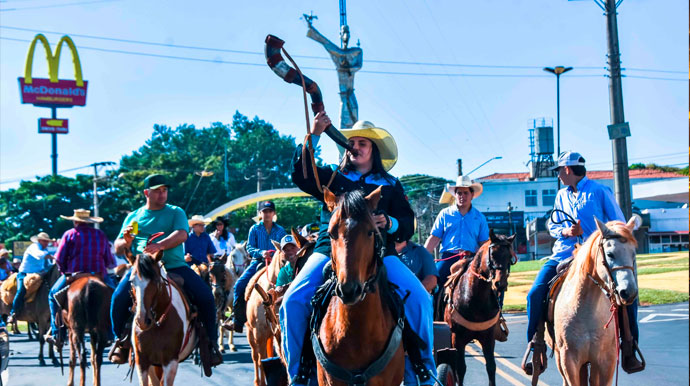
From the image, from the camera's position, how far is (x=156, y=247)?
798 cm

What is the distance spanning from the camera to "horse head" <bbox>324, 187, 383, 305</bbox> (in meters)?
4.11

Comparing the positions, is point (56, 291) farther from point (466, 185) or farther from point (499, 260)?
point (499, 260)

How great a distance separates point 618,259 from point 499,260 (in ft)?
8.56

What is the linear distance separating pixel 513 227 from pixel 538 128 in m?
15.1

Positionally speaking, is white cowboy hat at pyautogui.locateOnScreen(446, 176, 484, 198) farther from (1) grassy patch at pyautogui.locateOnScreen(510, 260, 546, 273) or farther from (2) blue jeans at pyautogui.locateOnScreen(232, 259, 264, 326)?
(1) grassy patch at pyautogui.locateOnScreen(510, 260, 546, 273)

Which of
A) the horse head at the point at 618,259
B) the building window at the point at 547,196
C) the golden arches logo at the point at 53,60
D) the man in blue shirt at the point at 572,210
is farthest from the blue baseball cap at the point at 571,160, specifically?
the golden arches logo at the point at 53,60

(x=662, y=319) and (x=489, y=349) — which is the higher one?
(x=489, y=349)

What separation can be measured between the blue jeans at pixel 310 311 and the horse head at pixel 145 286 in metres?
2.93

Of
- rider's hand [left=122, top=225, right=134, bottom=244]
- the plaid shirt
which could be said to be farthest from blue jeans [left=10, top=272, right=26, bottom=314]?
rider's hand [left=122, top=225, right=134, bottom=244]

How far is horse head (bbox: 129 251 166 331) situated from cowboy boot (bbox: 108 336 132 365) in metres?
0.70

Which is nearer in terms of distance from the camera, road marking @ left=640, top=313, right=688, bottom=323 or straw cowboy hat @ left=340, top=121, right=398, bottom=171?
straw cowboy hat @ left=340, top=121, right=398, bottom=171

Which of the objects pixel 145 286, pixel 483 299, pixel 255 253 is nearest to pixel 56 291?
pixel 255 253

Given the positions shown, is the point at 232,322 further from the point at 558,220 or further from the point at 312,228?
the point at 558,220

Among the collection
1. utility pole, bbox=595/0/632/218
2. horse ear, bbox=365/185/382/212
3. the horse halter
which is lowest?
the horse halter
